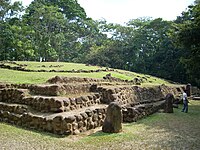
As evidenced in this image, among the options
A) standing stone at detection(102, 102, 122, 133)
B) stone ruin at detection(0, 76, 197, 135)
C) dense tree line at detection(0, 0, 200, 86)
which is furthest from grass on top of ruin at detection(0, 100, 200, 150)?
dense tree line at detection(0, 0, 200, 86)

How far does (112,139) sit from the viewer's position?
9094mm

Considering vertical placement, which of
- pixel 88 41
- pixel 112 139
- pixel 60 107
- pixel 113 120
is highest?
pixel 88 41

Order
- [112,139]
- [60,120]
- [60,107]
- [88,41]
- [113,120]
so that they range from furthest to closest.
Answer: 1. [88,41]
2. [60,107]
3. [113,120]
4. [60,120]
5. [112,139]

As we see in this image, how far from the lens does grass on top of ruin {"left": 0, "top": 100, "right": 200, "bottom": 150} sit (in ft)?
26.8

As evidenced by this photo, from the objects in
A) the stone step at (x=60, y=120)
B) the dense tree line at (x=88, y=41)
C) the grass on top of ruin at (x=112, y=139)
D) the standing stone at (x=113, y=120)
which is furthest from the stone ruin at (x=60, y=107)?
the dense tree line at (x=88, y=41)

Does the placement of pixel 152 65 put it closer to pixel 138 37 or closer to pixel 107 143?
pixel 138 37

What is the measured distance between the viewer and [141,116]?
1372 centimetres

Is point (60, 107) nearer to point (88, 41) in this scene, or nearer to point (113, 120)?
point (113, 120)

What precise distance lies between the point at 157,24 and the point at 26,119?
36.5 meters

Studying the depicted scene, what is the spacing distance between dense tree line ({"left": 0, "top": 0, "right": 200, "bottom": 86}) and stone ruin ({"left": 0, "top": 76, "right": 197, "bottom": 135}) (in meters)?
20.0

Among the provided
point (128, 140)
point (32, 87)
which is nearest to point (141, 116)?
point (128, 140)

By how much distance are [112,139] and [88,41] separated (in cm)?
4429

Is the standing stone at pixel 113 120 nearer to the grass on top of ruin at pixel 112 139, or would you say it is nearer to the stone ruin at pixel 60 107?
the grass on top of ruin at pixel 112 139

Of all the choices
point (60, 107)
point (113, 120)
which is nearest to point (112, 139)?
point (113, 120)
